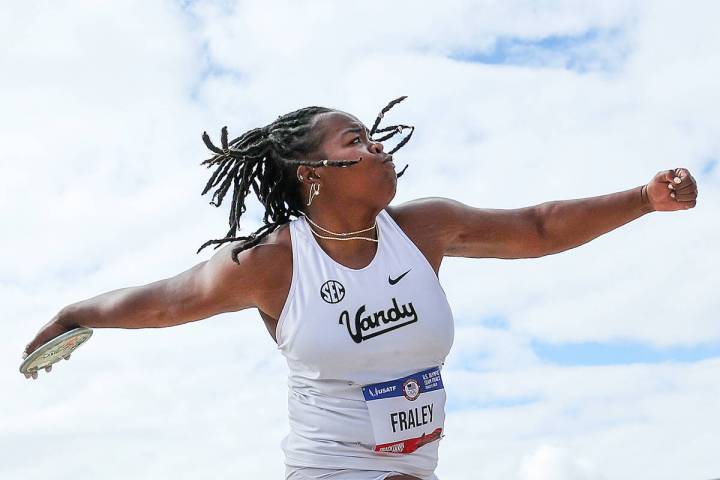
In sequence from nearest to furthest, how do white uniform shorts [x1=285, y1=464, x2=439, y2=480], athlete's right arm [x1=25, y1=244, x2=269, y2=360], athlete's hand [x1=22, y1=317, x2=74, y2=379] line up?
white uniform shorts [x1=285, y1=464, x2=439, y2=480], athlete's right arm [x1=25, y1=244, x2=269, y2=360], athlete's hand [x1=22, y1=317, x2=74, y2=379]

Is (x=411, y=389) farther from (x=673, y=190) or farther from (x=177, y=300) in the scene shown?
(x=673, y=190)

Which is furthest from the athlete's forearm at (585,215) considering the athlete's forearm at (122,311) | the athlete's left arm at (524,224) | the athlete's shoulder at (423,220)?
the athlete's forearm at (122,311)

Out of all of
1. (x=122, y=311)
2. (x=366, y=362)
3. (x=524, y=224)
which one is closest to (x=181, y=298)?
(x=122, y=311)

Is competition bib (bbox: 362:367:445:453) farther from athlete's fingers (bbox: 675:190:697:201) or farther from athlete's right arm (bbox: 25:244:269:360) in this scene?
athlete's fingers (bbox: 675:190:697:201)

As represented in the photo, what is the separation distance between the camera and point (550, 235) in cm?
484

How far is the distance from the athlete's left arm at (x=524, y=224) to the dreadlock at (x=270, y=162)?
17.2 inches

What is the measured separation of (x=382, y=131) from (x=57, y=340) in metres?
1.84

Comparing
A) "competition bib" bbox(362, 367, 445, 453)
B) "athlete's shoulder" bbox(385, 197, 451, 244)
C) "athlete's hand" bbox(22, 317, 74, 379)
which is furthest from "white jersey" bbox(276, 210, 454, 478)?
"athlete's hand" bbox(22, 317, 74, 379)

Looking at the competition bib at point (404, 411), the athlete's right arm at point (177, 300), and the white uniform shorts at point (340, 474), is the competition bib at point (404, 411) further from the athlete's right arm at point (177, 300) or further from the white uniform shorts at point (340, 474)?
the athlete's right arm at point (177, 300)

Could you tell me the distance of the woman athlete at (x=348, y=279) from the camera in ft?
14.5

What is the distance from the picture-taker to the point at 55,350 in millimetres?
4902

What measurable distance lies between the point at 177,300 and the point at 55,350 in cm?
65

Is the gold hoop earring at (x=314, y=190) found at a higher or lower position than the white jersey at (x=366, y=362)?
higher

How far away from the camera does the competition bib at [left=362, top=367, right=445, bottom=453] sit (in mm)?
4367
